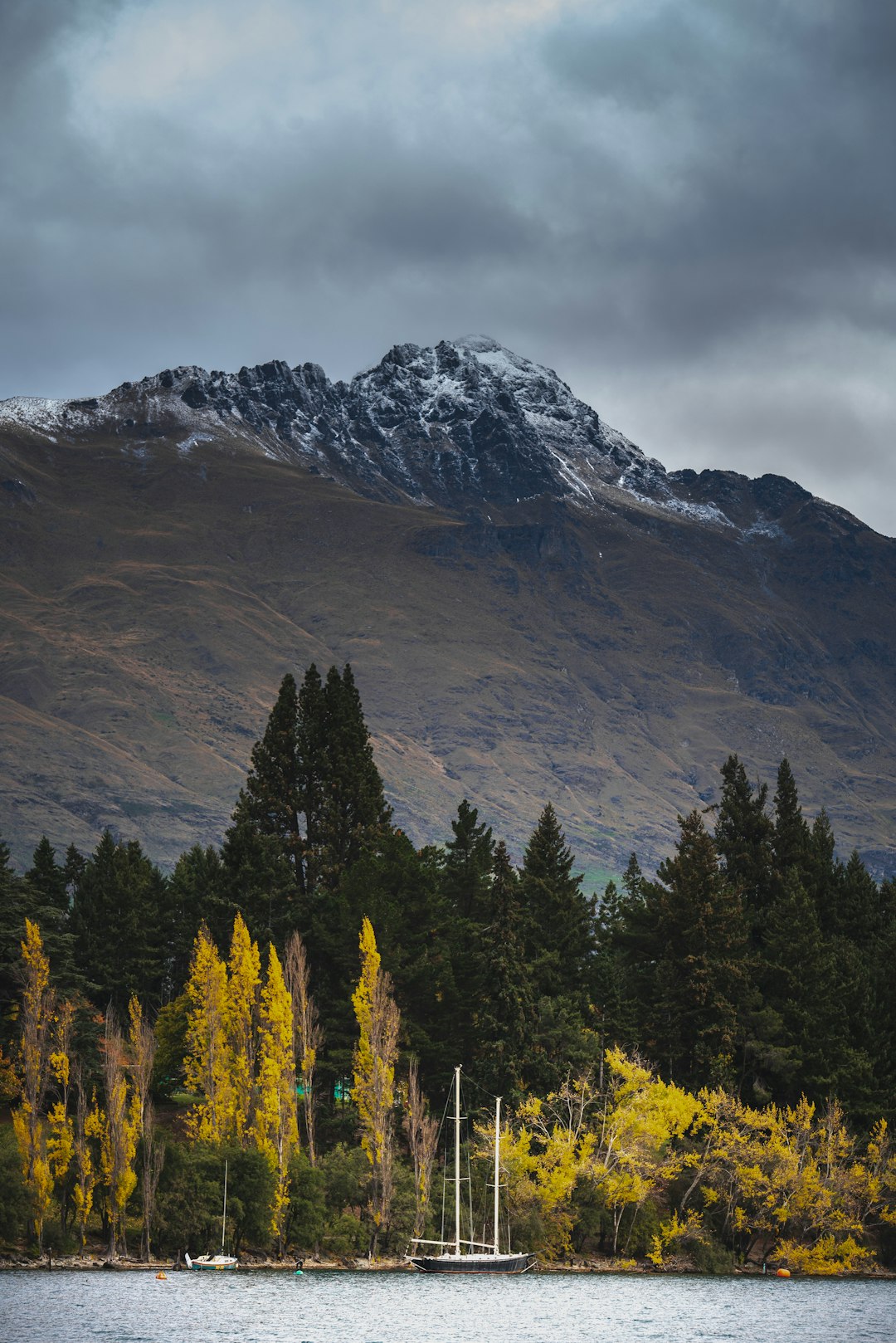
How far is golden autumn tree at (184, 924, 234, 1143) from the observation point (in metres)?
104

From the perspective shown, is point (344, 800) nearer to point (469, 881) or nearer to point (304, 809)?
point (304, 809)

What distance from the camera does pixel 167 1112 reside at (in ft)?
379

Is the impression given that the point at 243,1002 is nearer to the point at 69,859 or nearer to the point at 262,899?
the point at 262,899

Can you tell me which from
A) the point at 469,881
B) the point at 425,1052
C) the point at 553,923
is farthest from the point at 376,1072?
the point at 469,881


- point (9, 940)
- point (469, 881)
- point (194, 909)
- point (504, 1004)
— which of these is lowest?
point (504, 1004)

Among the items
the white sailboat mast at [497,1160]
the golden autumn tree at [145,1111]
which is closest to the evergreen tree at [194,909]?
the golden autumn tree at [145,1111]

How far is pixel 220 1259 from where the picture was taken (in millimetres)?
95438

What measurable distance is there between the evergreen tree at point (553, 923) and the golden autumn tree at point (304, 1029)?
14882 mm

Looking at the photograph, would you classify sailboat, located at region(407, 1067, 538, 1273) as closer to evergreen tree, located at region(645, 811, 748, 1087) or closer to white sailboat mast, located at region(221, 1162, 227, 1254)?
white sailboat mast, located at region(221, 1162, 227, 1254)

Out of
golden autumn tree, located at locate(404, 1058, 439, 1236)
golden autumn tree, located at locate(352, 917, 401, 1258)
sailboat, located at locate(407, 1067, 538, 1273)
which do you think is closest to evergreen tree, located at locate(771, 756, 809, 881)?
golden autumn tree, located at locate(404, 1058, 439, 1236)

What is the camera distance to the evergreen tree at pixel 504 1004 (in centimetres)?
10544

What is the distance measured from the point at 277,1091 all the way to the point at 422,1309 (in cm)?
2220

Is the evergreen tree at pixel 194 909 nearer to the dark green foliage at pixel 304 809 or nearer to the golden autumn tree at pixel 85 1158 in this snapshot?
the dark green foliage at pixel 304 809

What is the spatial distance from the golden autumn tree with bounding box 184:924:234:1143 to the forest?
227 mm
